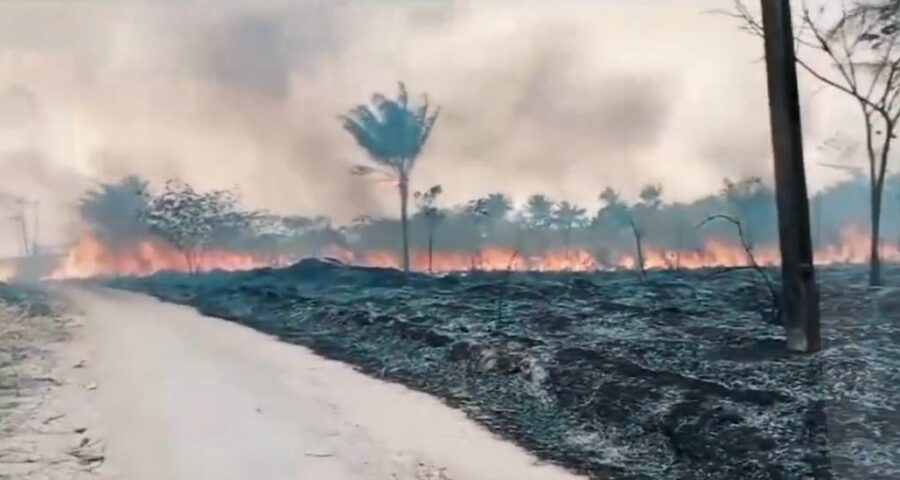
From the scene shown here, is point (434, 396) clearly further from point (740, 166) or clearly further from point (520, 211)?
point (740, 166)

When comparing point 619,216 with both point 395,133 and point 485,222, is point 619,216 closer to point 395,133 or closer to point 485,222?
point 485,222

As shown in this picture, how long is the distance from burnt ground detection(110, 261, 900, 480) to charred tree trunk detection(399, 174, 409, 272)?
1.6 inches

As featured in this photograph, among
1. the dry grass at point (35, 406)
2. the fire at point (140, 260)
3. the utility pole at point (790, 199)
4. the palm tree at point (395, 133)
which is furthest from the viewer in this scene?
the utility pole at point (790, 199)

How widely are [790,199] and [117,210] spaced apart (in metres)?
1.14

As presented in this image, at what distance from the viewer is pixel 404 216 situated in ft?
5.44

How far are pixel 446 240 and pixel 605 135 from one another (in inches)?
12.9

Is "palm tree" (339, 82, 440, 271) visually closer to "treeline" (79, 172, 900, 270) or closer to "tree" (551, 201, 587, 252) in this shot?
"treeline" (79, 172, 900, 270)

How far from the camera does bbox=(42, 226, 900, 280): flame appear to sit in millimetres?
1555

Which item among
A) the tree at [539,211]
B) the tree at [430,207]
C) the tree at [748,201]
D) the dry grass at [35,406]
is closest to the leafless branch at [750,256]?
the tree at [748,201]

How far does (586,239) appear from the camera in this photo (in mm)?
1696

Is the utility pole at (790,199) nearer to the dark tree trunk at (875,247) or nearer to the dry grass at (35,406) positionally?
the dark tree trunk at (875,247)

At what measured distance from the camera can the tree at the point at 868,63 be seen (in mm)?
1786

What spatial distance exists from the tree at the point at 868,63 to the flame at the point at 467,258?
79mm

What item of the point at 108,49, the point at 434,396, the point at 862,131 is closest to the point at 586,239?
the point at 434,396
